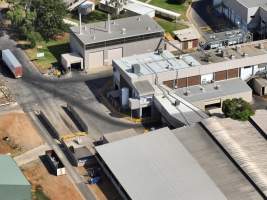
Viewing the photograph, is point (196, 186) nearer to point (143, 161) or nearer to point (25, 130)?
point (143, 161)

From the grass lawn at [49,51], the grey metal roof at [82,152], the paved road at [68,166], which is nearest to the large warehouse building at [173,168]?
the grey metal roof at [82,152]

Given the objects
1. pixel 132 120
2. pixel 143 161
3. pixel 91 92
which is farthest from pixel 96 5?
pixel 143 161

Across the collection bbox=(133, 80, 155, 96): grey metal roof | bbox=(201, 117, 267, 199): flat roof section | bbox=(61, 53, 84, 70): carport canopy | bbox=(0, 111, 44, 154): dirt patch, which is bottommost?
bbox=(0, 111, 44, 154): dirt patch

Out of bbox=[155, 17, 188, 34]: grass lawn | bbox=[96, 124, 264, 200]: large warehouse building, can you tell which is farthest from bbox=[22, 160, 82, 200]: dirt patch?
bbox=[155, 17, 188, 34]: grass lawn

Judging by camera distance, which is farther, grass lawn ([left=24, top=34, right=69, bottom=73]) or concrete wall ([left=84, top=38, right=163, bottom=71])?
grass lawn ([left=24, top=34, right=69, bottom=73])

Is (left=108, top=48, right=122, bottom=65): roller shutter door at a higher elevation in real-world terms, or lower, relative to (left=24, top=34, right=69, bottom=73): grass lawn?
higher

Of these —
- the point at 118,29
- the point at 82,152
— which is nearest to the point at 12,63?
the point at 118,29

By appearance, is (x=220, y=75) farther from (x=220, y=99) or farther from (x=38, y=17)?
(x=38, y=17)

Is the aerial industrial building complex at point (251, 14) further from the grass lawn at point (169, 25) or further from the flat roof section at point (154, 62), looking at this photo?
the flat roof section at point (154, 62)

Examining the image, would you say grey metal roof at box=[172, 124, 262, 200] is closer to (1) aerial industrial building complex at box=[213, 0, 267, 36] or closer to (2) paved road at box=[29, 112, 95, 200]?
(2) paved road at box=[29, 112, 95, 200]
